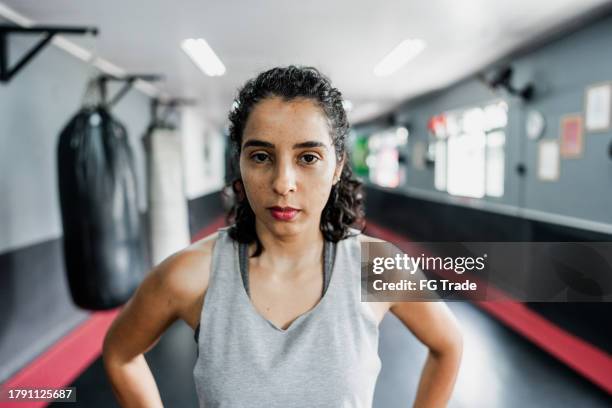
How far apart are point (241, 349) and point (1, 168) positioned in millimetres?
2013

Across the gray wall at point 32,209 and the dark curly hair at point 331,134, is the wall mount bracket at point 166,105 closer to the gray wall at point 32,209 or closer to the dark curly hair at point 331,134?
the gray wall at point 32,209

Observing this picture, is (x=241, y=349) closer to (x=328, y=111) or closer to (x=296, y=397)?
(x=296, y=397)

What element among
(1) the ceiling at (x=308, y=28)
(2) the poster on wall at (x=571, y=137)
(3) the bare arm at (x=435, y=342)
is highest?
(1) the ceiling at (x=308, y=28)

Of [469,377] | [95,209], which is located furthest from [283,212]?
[469,377]

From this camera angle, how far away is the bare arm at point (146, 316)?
627 millimetres

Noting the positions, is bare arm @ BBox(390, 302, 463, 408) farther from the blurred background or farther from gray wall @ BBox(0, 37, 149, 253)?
gray wall @ BBox(0, 37, 149, 253)

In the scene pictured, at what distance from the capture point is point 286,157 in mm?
528

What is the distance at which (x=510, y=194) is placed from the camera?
3.84m

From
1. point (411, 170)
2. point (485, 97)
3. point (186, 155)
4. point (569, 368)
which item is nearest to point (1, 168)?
point (569, 368)

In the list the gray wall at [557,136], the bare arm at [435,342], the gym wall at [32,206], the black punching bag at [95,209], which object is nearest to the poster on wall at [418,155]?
the gray wall at [557,136]

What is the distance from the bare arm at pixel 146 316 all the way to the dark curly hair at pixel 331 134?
9 centimetres

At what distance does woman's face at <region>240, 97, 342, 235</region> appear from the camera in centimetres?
53

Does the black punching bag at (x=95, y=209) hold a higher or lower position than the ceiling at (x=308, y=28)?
lower

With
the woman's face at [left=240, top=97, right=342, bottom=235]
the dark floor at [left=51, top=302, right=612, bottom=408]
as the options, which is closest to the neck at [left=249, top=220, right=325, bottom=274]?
the woman's face at [left=240, top=97, right=342, bottom=235]
